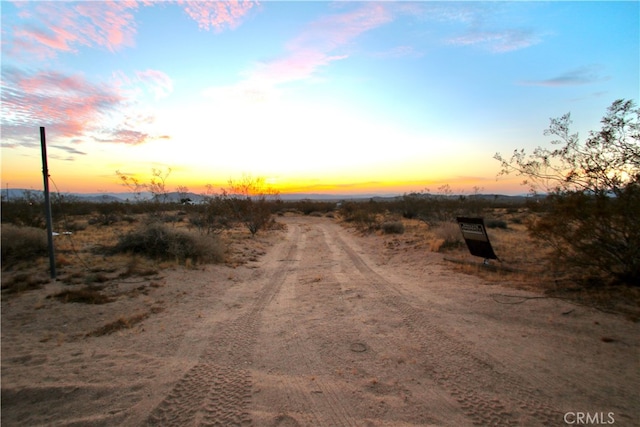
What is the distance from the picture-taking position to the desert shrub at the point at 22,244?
1003 centimetres

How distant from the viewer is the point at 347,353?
491 cm

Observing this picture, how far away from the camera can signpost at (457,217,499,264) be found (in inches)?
414

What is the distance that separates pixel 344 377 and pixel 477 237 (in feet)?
27.3

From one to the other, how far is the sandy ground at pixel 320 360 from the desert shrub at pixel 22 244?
10.8ft

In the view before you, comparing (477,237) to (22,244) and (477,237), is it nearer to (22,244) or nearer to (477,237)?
(477,237)

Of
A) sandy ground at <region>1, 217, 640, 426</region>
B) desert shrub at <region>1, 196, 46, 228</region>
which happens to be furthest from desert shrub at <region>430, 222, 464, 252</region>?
desert shrub at <region>1, 196, 46, 228</region>

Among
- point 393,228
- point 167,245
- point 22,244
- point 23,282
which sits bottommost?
point 393,228

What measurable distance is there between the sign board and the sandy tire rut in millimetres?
4852

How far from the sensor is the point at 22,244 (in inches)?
406

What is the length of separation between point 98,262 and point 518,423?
11412 millimetres

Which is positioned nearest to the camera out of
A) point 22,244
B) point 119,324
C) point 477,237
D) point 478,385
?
point 478,385

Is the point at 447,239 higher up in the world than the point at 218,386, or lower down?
higher up

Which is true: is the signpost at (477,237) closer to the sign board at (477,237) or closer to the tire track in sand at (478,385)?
the sign board at (477,237)

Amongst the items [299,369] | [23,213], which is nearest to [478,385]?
[299,369]
